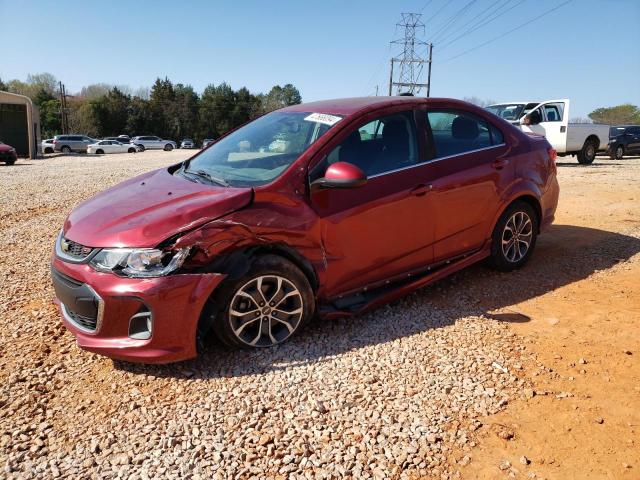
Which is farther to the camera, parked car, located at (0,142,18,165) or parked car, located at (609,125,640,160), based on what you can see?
parked car, located at (0,142,18,165)

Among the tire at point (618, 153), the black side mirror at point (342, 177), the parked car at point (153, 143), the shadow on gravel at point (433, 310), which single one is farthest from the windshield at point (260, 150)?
the parked car at point (153, 143)

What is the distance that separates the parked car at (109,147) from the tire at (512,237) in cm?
4245

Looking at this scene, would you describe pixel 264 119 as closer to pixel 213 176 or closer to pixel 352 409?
pixel 213 176

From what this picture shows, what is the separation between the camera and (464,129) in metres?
4.49

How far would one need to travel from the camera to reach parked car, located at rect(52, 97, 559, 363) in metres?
2.99

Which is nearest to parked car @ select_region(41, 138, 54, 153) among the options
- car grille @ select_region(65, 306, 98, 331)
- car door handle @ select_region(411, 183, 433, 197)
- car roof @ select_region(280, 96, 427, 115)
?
car roof @ select_region(280, 96, 427, 115)

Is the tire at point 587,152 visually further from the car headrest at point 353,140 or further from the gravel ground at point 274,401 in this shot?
the car headrest at point 353,140

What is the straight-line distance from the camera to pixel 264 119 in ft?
14.9

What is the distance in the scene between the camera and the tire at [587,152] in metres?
16.9

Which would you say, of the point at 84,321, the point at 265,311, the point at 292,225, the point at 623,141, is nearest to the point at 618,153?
the point at 623,141

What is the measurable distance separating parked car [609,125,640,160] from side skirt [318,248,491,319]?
19.0m

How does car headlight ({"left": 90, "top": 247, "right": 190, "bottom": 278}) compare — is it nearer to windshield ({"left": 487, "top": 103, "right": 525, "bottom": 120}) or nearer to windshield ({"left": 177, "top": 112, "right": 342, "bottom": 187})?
windshield ({"left": 177, "top": 112, "right": 342, "bottom": 187})

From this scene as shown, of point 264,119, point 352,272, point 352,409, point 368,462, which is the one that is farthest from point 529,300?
point 264,119

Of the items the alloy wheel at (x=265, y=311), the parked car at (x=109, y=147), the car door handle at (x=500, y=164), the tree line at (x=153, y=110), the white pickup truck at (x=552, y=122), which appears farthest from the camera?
the tree line at (x=153, y=110)
